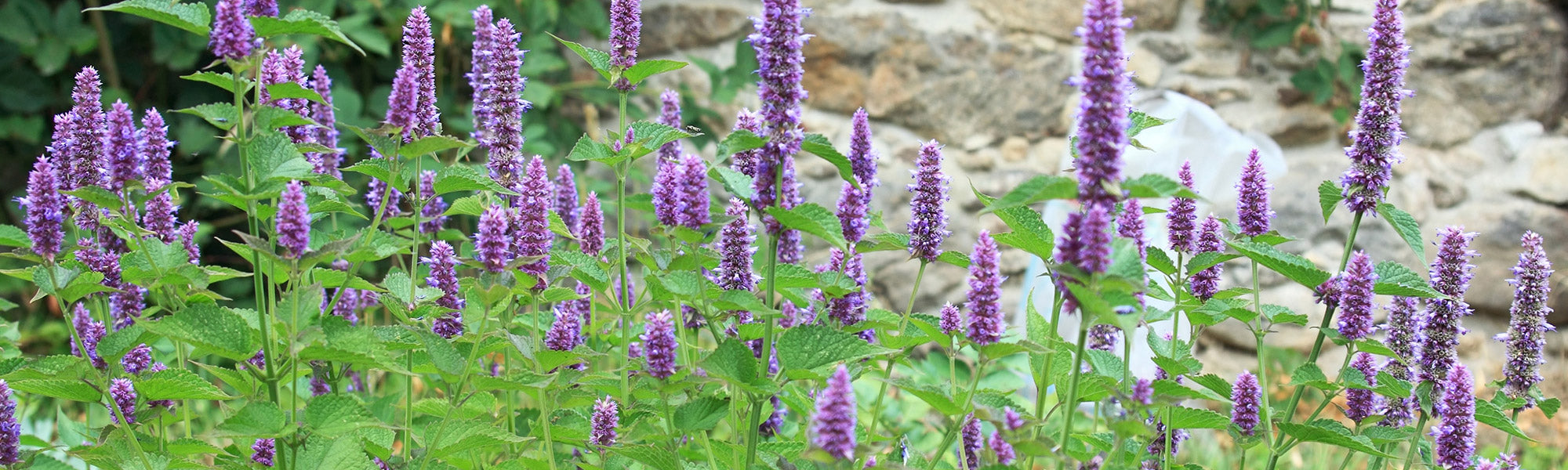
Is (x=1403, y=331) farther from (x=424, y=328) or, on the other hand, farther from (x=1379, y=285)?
(x=424, y=328)

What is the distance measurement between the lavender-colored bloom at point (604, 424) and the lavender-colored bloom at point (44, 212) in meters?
0.80

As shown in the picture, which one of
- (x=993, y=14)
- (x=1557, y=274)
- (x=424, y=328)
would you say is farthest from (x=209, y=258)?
(x=1557, y=274)

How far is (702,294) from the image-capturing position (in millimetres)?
1484

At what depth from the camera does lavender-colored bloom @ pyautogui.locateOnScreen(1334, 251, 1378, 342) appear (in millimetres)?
1604

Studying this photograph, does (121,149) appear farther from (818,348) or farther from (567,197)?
(818,348)

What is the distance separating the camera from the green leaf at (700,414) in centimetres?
147

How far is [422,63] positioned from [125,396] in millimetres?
635

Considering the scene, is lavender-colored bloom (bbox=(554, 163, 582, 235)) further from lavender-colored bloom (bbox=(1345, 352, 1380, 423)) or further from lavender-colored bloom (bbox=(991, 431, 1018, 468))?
lavender-colored bloom (bbox=(1345, 352, 1380, 423))

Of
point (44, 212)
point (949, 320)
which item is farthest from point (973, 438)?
point (44, 212)

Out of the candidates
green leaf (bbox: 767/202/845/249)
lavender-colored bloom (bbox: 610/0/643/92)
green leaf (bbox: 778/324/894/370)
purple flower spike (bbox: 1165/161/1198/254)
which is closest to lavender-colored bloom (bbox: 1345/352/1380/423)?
purple flower spike (bbox: 1165/161/1198/254)

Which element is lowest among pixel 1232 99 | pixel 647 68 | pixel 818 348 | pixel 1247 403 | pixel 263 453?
pixel 263 453

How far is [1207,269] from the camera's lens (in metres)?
1.85

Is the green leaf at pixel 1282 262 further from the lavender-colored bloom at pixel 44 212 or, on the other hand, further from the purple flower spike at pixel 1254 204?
the lavender-colored bloom at pixel 44 212

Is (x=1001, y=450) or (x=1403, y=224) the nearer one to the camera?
(x=1001, y=450)
